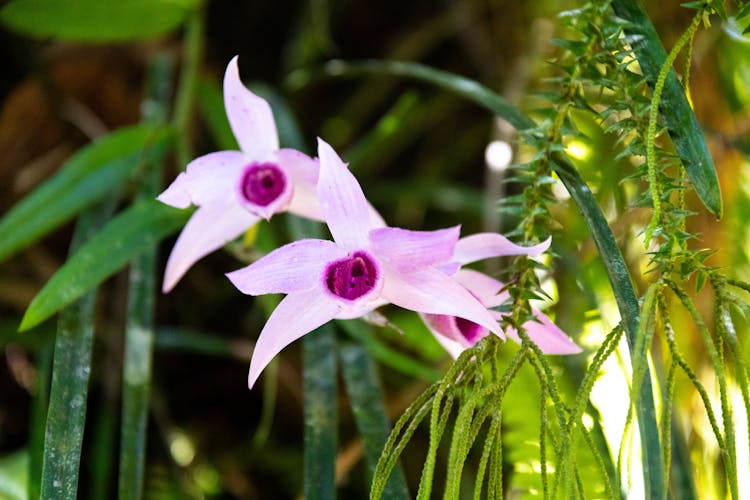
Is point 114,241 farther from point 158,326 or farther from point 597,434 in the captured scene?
point 158,326

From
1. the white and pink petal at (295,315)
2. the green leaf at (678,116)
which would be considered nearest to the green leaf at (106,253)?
the white and pink petal at (295,315)

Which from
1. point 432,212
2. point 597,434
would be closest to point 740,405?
point 597,434

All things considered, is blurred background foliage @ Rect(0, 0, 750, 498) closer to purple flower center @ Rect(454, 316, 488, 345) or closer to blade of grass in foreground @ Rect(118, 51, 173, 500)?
blade of grass in foreground @ Rect(118, 51, 173, 500)

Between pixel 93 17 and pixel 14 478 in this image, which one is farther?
pixel 93 17

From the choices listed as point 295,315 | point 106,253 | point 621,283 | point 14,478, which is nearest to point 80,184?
point 106,253

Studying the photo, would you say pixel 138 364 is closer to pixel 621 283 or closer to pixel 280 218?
pixel 280 218
